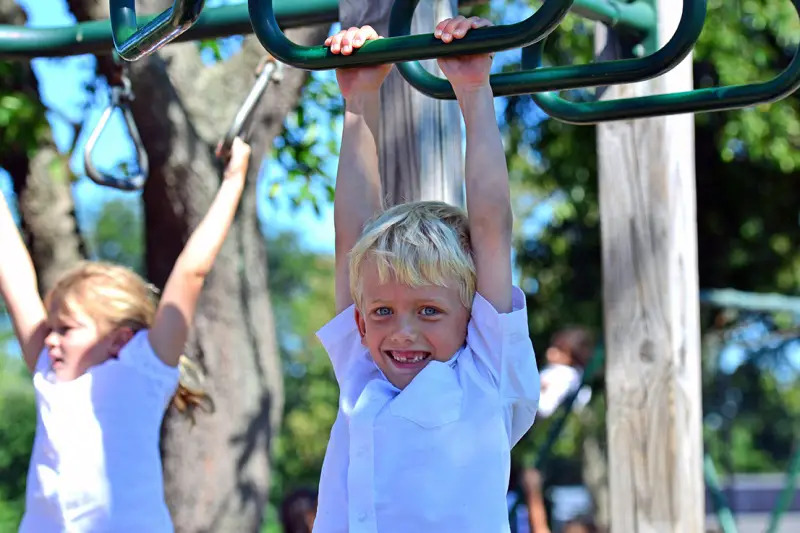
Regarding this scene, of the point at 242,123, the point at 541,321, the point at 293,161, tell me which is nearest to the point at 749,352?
the point at 541,321

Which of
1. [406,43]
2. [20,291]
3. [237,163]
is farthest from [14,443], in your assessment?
[406,43]

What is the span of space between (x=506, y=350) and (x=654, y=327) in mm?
1081

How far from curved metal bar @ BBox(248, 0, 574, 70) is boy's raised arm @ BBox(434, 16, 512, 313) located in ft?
0.52

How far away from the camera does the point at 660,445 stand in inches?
108

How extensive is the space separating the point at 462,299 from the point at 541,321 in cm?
789

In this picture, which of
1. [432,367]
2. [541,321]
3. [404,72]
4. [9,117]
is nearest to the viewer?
[432,367]

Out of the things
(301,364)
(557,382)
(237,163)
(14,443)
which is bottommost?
(14,443)

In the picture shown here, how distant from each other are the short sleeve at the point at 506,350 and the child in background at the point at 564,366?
371cm

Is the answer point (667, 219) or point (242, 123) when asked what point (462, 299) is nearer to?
point (242, 123)

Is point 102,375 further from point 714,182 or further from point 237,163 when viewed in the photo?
point 714,182

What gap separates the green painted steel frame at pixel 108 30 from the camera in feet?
7.92

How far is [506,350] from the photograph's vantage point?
1777mm

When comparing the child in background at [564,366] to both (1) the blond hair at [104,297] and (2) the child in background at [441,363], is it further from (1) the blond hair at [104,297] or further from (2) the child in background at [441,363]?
(2) the child in background at [441,363]

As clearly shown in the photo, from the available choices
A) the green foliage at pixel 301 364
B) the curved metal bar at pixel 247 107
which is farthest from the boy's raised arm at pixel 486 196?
the green foliage at pixel 301 364
